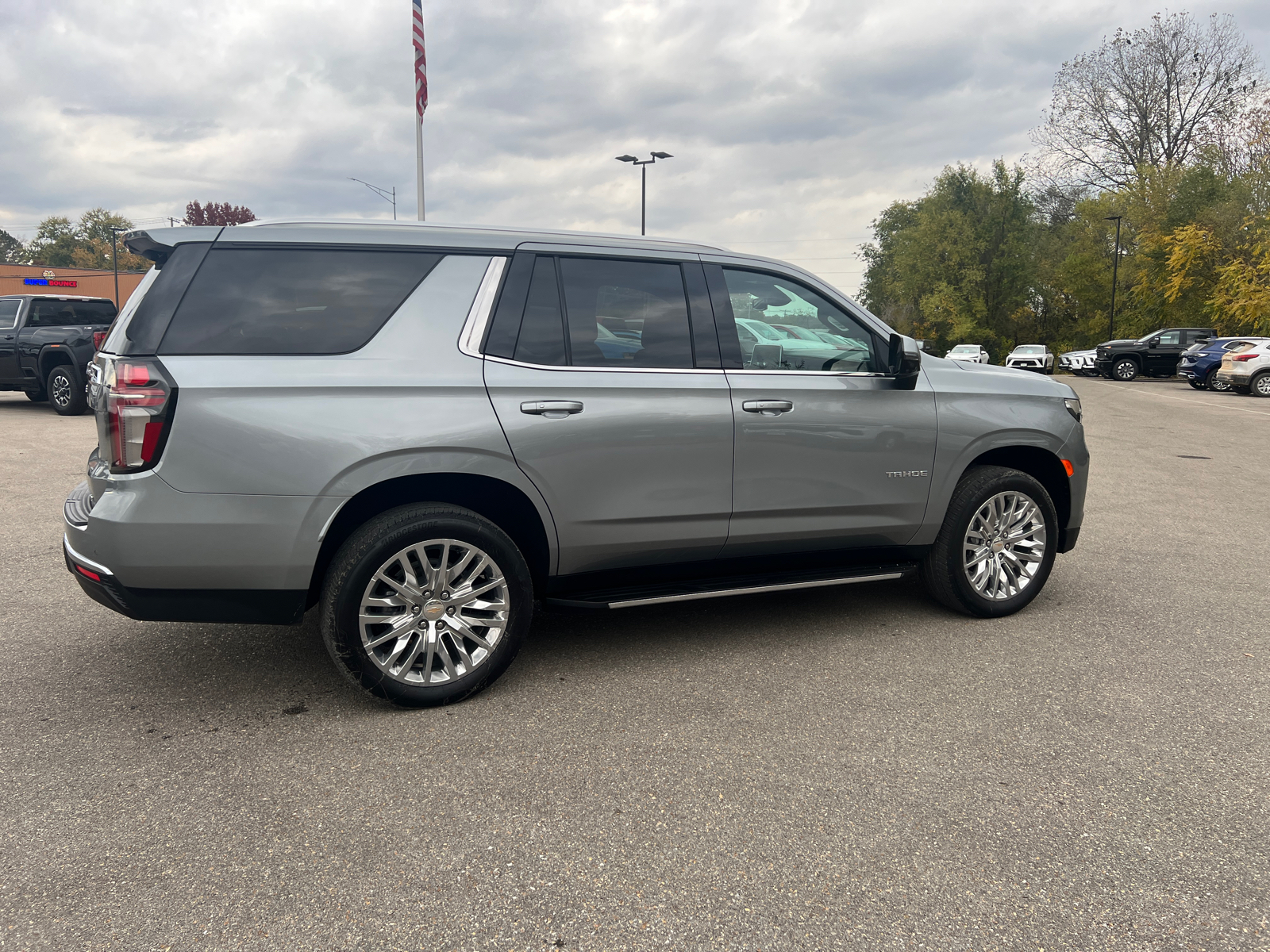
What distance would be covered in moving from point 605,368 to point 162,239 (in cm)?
176

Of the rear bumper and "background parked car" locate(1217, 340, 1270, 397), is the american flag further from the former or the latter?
"background parked car" locate(1217, 340, 1270, 397)

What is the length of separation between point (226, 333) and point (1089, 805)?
Result: 3375mm

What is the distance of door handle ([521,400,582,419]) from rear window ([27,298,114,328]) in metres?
13.9

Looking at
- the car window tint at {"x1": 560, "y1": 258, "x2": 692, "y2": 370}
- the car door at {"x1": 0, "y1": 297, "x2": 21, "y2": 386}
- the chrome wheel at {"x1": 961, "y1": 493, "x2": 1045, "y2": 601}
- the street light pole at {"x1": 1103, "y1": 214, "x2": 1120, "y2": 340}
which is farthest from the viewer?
the street light pole at {"x1": 1103, "y1": 214, "x2": 1120, "y2": 340}

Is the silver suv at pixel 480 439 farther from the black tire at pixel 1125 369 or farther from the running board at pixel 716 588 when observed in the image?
the black tire at pixel 1125 369

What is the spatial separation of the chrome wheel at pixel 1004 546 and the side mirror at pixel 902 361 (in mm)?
810

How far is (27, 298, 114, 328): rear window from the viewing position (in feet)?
47.9

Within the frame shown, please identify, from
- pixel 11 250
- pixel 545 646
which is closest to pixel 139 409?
pixel 545 646

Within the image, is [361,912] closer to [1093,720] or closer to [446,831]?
[446,831]

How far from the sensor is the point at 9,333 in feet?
47.6

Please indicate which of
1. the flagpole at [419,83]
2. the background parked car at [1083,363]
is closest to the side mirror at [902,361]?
the flagpole at [419,83]

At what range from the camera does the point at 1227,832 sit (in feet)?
8.91

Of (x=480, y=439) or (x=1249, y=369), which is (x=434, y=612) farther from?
(x=1249, y=369)

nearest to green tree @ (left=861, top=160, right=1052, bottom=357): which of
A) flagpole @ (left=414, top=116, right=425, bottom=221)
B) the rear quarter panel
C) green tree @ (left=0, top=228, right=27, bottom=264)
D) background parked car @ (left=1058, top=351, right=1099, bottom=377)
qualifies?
background parked car @ (left=1058, top=351, right=1099, bottom=377)
